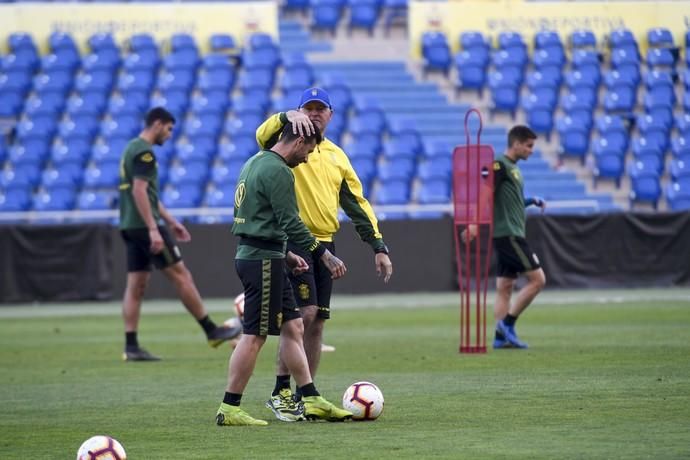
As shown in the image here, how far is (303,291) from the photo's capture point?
34.4 ft

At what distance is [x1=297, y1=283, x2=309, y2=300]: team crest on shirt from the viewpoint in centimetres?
1046

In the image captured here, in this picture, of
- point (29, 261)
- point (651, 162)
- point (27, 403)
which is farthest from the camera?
point (651, 162)

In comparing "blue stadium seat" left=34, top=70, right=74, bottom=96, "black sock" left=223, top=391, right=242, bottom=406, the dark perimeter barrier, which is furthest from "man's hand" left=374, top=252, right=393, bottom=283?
"blue stadium seat" left=34, top=70, right=74, bottom=96

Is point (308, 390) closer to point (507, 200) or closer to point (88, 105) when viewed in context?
point (507, 200)

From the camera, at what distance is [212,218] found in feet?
90.2

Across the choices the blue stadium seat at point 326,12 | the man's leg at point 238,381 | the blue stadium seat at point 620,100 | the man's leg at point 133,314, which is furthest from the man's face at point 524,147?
the blue stadium seat at point 326,12

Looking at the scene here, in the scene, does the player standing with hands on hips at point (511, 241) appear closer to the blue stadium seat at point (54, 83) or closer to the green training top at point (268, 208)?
the green training top at point (268, 208)

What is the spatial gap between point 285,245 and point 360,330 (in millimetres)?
9136

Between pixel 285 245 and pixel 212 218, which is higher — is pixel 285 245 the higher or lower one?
the higher one

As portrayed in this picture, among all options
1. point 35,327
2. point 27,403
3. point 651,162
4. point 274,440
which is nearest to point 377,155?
point 651,162

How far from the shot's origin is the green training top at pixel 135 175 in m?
15.0

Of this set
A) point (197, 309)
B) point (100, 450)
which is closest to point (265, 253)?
point (100, 450)

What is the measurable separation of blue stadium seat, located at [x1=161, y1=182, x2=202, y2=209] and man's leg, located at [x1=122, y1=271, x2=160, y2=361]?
13.1 meters

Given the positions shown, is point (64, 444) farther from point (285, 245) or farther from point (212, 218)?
point (212, 218)
